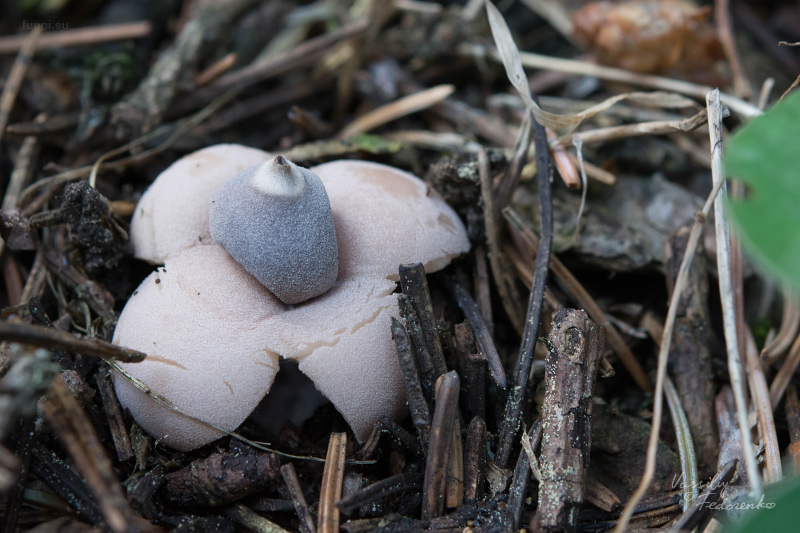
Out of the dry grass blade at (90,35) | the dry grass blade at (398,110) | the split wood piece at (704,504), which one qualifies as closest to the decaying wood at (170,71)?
the dry grass blade at (90,35)

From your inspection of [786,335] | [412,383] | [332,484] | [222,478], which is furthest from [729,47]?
[222,478]

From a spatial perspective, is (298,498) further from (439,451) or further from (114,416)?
(114,416)

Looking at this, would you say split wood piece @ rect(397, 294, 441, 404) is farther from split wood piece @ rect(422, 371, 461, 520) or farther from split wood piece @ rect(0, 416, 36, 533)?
split wood piece @ rect(0, 416, 36, 533)

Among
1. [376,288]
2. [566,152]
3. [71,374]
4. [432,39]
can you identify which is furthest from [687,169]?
[71,374]

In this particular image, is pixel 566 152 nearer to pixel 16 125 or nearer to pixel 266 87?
pixel 266 87

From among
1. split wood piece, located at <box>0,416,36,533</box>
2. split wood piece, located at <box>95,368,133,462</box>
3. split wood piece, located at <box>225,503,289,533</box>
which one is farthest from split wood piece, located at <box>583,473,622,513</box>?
split wood piece, located at <box>0,416,36,533</box>

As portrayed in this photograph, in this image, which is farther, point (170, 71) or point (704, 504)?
point (170, 71)
